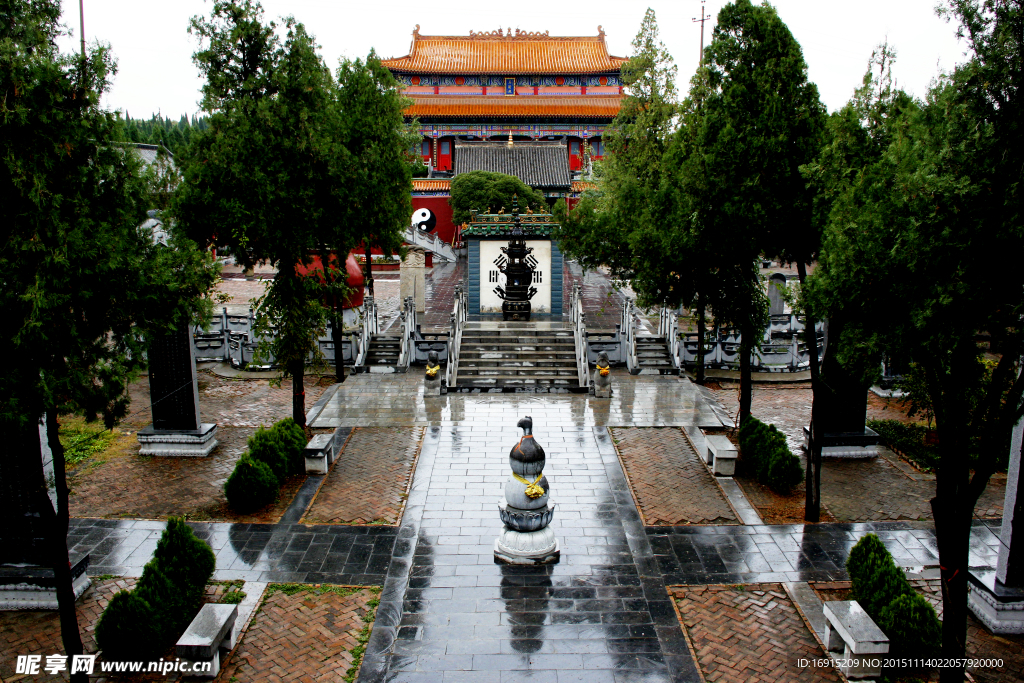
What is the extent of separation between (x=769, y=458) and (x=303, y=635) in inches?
317

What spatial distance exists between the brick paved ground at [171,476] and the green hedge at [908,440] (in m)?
11.6

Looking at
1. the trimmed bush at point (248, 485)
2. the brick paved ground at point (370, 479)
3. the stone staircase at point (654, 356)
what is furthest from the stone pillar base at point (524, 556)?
the stone staircase at point (654, 356)

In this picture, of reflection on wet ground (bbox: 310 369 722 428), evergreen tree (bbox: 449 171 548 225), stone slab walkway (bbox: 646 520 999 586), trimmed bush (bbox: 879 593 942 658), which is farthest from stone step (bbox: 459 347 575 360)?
evergreen tree (bbox: 449 171 548 225)

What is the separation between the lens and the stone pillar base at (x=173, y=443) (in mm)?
14195

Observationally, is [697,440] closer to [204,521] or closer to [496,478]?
[496,478]

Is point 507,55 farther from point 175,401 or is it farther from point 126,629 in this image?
point 126,629

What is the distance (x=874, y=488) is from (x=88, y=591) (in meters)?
12.3

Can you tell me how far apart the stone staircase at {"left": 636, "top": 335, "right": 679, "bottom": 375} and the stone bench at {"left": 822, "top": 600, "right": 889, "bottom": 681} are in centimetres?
1219

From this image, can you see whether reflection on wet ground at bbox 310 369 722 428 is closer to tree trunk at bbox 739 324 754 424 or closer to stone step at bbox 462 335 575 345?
tree trunk at bbox 739 324 754 424

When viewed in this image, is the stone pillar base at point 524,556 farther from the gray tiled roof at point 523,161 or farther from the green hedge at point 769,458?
the gray tiled roof at point 523,161

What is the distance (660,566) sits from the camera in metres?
9.95

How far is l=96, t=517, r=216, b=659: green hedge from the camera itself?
298 inches

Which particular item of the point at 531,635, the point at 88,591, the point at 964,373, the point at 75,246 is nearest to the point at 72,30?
the point at 75,246

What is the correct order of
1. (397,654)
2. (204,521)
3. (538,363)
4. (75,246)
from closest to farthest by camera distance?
(75,246), (397,654), (204,521), (538,363)
